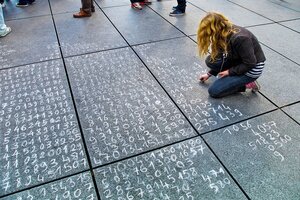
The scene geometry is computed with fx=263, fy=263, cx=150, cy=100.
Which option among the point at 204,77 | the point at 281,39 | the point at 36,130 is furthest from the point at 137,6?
the point at 36,130

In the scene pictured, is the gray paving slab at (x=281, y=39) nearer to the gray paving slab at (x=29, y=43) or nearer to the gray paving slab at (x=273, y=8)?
the gray paving slab at (x=273, y=8)

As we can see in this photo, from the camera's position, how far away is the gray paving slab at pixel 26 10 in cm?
483

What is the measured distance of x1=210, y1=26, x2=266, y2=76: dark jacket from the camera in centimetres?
242

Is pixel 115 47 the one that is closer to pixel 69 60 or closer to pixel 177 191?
pixel 69 60

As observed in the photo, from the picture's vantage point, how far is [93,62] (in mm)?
3402

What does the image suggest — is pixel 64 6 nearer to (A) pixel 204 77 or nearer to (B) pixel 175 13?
(B) pixel 175 13

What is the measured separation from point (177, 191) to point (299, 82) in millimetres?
2077

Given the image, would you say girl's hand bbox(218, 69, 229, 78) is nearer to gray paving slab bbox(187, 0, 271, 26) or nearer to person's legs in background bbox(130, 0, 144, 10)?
gray paving slab bbox(187, 0, 271, 26)

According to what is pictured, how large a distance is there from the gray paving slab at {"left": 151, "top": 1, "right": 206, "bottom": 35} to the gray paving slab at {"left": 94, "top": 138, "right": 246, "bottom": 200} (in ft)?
8.38

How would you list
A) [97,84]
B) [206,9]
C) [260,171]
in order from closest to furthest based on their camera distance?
[260,171], [97,84], [206,9]

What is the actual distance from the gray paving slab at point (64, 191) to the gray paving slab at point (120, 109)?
7.9 inches

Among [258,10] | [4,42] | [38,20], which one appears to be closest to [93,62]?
[4,42]

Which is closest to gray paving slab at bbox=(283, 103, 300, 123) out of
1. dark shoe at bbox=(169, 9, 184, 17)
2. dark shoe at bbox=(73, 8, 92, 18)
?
dark shoe at bbox=(169, 9, 184, 17)

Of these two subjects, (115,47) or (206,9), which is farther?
(206,9)
